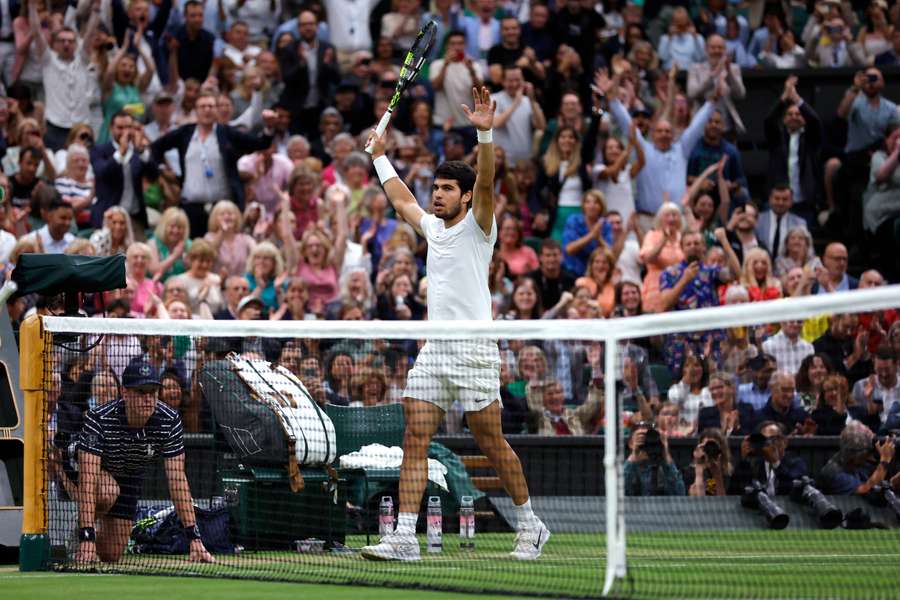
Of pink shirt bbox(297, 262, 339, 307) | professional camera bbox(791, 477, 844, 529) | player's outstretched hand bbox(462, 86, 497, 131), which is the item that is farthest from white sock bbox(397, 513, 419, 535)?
pink shirt bbox(297, 262, 339, 307)

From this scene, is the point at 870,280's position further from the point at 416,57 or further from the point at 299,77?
the point at 299,77

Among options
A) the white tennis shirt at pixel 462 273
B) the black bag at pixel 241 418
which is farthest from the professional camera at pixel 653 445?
the white tennis shirt at pixel 462 273

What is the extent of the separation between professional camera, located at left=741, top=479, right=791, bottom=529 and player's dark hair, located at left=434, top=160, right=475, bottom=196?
386 centimetres

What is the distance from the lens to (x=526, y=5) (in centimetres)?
2128

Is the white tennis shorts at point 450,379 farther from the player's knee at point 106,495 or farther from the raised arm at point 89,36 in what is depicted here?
the raised arm at point 89,36

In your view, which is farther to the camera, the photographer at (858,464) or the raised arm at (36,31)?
the raised arm at (36,31)

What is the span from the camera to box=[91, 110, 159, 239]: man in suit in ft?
57.7

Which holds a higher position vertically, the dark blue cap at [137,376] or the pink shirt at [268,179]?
the pink shirt at [268,179]

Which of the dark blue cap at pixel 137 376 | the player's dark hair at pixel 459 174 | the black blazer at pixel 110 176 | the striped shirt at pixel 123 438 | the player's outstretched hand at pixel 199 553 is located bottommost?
the player's outstretched hand at pixel 199 553

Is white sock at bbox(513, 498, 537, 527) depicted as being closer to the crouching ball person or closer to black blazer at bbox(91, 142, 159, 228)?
the crouching ball person

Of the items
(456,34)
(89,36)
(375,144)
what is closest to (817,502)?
(375,144)

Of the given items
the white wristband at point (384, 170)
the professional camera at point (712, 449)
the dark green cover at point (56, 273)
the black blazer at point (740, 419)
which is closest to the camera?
the dark green cover at point (56, 273)

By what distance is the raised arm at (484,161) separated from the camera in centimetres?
913

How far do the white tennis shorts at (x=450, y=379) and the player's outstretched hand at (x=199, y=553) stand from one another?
62.6 inches
